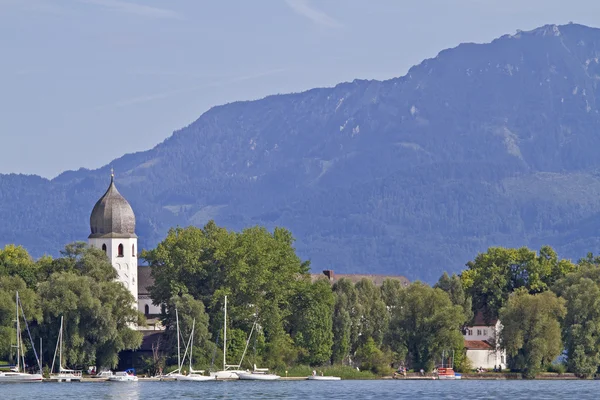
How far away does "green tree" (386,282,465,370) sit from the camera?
11919 cm

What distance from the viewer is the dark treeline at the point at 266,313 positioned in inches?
4277

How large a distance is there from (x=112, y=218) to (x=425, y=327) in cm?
3423

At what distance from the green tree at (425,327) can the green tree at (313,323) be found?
592cm

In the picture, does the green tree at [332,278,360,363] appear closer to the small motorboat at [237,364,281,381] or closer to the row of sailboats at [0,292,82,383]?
the small motorboat at [237,364,281,381]

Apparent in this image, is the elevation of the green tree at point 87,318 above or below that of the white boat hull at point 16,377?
above

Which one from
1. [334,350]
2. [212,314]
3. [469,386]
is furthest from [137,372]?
[469,386]

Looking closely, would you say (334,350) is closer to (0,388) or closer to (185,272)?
(185,272)

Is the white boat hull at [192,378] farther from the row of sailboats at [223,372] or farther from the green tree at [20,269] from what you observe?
the green tree at [20,269]

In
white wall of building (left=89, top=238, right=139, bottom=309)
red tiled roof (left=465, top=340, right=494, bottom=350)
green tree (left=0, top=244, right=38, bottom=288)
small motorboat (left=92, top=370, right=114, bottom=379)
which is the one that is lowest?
small motorboat (left=92, top=370, right=114, bottom=379)

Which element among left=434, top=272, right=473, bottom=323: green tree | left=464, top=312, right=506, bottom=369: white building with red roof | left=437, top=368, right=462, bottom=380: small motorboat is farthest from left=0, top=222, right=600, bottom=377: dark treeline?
left=464, top=312, right=506, bottom=369: white building with red roof

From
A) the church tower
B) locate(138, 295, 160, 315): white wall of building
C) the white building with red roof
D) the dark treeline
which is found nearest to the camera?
the dark treeline

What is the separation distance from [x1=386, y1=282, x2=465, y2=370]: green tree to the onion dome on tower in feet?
98.5

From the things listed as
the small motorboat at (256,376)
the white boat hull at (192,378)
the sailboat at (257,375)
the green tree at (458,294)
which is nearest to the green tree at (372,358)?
the sailboat at (257,375)

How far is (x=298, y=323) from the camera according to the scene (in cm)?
11794
